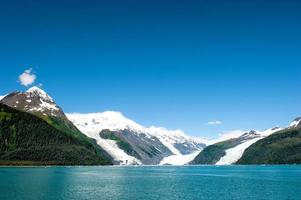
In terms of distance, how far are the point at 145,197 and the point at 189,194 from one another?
14.9 metres

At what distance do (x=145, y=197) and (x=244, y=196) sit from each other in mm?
24682

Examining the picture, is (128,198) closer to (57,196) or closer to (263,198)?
(57,196)

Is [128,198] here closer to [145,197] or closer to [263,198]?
[145,197]

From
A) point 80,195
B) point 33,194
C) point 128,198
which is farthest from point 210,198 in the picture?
point 33,194

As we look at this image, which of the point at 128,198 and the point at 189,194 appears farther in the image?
the point at 189,194

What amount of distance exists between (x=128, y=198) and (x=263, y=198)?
3225cm

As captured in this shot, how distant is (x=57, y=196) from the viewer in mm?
106312

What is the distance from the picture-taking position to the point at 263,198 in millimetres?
107562

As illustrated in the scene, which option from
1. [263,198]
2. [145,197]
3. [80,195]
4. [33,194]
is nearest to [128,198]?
[145,197]

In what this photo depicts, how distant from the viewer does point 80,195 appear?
111438mm

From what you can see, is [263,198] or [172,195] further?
[172,195]

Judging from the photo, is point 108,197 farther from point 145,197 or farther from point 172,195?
point 172,195

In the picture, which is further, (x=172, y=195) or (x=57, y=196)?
(x=172, y=195)

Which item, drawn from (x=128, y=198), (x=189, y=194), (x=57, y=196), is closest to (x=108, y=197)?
(x=128, y=198)
